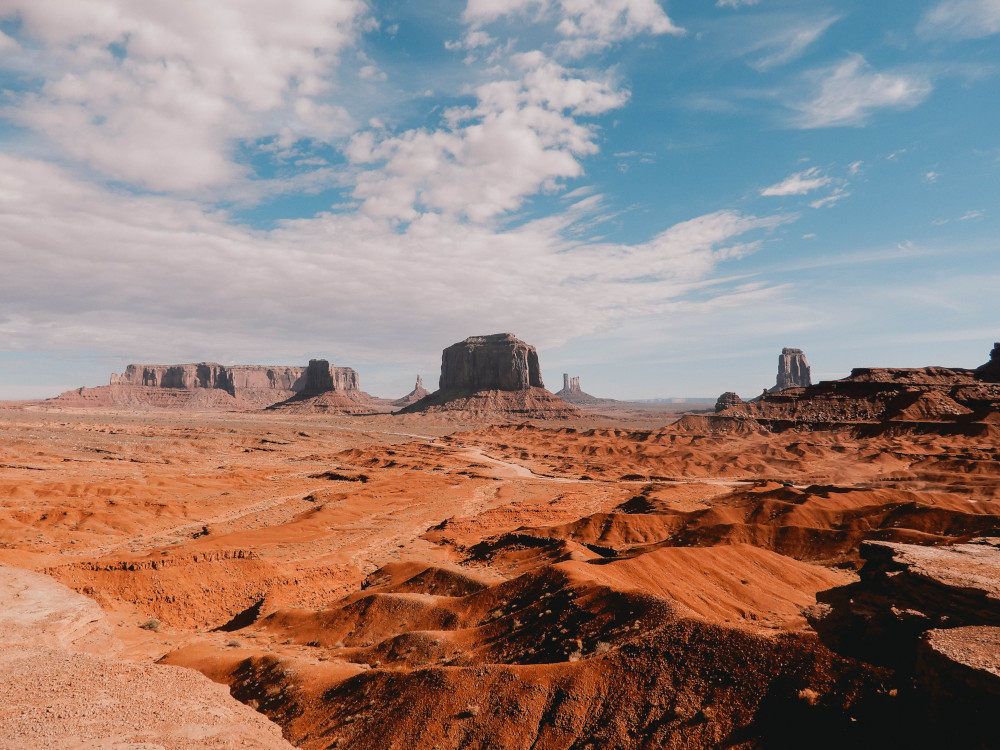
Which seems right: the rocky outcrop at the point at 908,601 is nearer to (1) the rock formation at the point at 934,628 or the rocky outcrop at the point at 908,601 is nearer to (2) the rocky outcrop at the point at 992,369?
(1) the rock formation at the point at 934,628

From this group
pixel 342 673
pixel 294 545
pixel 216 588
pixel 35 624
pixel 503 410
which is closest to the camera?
pixel 342 673

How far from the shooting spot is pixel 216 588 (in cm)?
2406

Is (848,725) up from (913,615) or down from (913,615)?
down

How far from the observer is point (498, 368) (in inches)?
7589

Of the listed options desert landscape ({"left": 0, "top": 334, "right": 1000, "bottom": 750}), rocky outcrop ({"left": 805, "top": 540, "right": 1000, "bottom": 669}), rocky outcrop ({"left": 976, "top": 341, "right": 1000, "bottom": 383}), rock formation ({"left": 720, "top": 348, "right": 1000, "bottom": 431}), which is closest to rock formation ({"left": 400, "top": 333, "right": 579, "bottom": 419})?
rock formation ({"left": 720, "top": 348, "right": 1000, "bottom": 431})

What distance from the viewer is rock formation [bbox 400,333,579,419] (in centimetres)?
17862

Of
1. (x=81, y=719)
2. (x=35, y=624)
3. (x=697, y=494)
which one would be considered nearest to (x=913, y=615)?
(x=81, y=719)

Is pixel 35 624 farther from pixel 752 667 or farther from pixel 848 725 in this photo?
pixel 848 725

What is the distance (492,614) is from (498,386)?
173 meters

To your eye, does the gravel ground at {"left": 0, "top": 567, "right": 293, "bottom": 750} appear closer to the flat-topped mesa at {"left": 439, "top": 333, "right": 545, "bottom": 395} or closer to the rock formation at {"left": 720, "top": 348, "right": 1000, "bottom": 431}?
the rock formation at {"left": 720, "top": 348, "right": 1000, "bottom": 431}

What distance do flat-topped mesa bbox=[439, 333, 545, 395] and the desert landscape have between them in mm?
134566

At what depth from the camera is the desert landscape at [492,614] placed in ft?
32.5

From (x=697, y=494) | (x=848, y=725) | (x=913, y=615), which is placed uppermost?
(x=913, y=615)

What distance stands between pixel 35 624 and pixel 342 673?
11317mm
